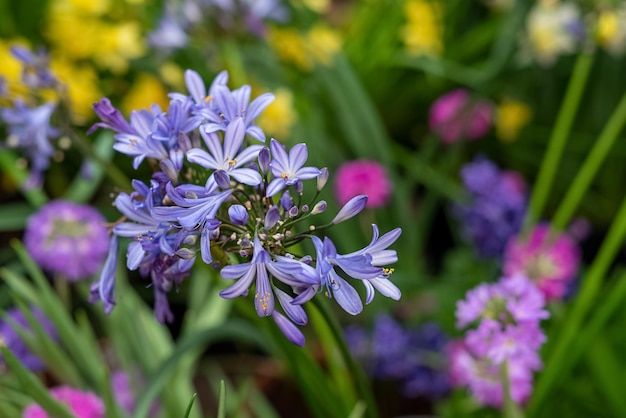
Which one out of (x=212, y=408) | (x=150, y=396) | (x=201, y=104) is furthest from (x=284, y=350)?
(x=212, y=408)

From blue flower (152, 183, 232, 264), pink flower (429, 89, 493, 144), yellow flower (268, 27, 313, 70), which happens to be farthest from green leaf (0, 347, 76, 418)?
yellow flower (268, 27, 313, 70)

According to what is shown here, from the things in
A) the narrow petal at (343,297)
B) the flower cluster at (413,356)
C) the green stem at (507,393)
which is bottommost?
the flower cluster at (413,356)

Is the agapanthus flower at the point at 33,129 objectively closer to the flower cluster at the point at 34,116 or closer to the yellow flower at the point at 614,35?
the flower cluster at the point at 34,116

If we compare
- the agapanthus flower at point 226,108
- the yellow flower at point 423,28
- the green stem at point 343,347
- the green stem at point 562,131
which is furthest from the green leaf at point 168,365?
the yellow flower at point 423,28

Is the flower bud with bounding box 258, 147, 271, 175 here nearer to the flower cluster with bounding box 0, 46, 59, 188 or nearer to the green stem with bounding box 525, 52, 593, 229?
the flower cluster with bounding box 0, 46, 59, 188

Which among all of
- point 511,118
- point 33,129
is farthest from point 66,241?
point 511,118

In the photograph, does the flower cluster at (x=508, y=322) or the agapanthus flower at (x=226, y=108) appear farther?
the flower cluster at (x=508, y=322)

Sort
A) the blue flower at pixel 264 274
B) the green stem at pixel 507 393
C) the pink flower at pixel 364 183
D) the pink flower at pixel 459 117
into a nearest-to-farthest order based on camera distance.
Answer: the blue flower at pixel 264 274 < the green stem at pixel 507 393 < the pink flower at pixel 364 183 < the pink flower at pixel 459 117
